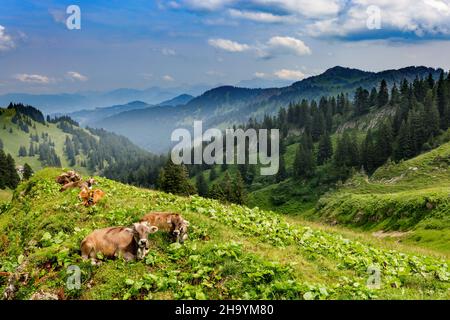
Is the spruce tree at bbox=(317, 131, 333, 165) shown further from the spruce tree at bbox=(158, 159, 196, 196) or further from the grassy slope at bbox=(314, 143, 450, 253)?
the spruce tree at bbox=(158, 159, 196, 196)

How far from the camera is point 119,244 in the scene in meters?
14.7

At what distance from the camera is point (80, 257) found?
48.0 ft

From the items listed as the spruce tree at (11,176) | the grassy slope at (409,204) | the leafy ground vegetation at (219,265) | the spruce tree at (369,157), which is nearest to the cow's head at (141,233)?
the leafy ground vegetation at (219,265)

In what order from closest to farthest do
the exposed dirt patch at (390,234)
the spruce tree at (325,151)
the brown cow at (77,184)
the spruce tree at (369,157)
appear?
the brown cow at (77,184)
the exposed dirt patch at (390,234)
the spruce tree at (369,157)
the spruce tree at (325,151)

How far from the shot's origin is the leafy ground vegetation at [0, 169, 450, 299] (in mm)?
12289

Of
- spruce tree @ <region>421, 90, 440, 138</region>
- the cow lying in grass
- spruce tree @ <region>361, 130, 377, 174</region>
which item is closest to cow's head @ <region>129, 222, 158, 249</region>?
the cow lying in grass

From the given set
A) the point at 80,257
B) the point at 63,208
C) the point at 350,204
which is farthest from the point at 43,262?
the point at 350,204

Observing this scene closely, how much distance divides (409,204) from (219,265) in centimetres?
6726

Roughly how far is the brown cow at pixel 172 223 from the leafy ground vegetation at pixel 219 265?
1.38 feet

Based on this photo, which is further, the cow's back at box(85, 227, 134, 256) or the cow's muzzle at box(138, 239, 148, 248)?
the cow's back at box(85, 227, 134, 256)

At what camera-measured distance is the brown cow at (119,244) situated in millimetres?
14523

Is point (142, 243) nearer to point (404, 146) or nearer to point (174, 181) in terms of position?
point (174, 181)

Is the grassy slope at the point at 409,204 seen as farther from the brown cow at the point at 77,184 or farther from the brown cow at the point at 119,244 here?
the brown cow at the point at 119,244
